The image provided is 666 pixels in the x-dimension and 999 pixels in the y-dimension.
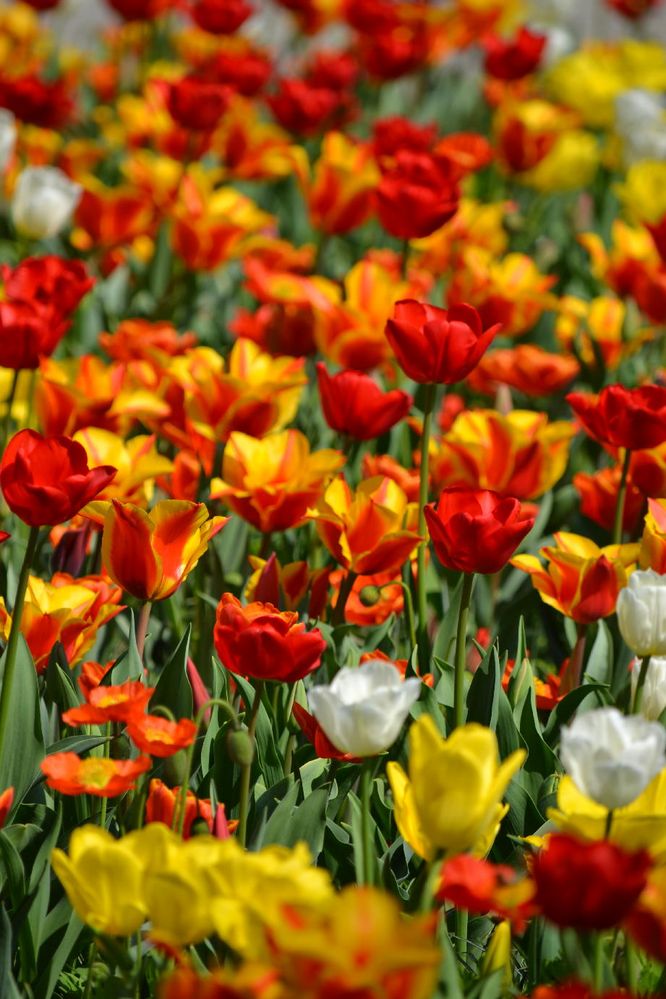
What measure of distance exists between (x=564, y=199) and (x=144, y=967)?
3.79 m

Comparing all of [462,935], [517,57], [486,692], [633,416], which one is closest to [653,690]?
[486,692]

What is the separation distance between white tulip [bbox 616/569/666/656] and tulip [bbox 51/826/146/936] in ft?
1.85

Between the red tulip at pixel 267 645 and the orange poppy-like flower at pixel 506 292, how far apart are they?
1518 millimetres

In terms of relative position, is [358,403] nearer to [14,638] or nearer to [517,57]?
[14,638]

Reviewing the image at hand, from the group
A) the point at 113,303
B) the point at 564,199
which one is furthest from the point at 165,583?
the point at 564,199

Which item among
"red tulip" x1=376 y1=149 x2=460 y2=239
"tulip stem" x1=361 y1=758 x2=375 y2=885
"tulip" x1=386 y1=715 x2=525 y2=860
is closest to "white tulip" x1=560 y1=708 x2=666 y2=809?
"tulip" x1=386 y1=715 x2=525 y2=860

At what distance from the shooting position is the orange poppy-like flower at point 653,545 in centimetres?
177

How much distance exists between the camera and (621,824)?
1256 millimetres

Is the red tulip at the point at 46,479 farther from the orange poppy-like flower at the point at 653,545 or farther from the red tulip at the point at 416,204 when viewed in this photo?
the red tulip at the point at 416,204

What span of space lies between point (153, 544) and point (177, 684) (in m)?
0.18

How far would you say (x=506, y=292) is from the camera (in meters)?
2.90

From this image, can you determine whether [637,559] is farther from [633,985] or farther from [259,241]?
[259,241]

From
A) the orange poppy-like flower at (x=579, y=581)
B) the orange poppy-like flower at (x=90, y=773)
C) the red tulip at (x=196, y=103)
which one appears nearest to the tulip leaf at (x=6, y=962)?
the orange poppy-like flower at (x=90, y=773)

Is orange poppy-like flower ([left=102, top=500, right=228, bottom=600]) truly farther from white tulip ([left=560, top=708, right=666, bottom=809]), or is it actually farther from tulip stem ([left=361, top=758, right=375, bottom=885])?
white tulip ([left=560, top=708, right=666, bottom=809])
